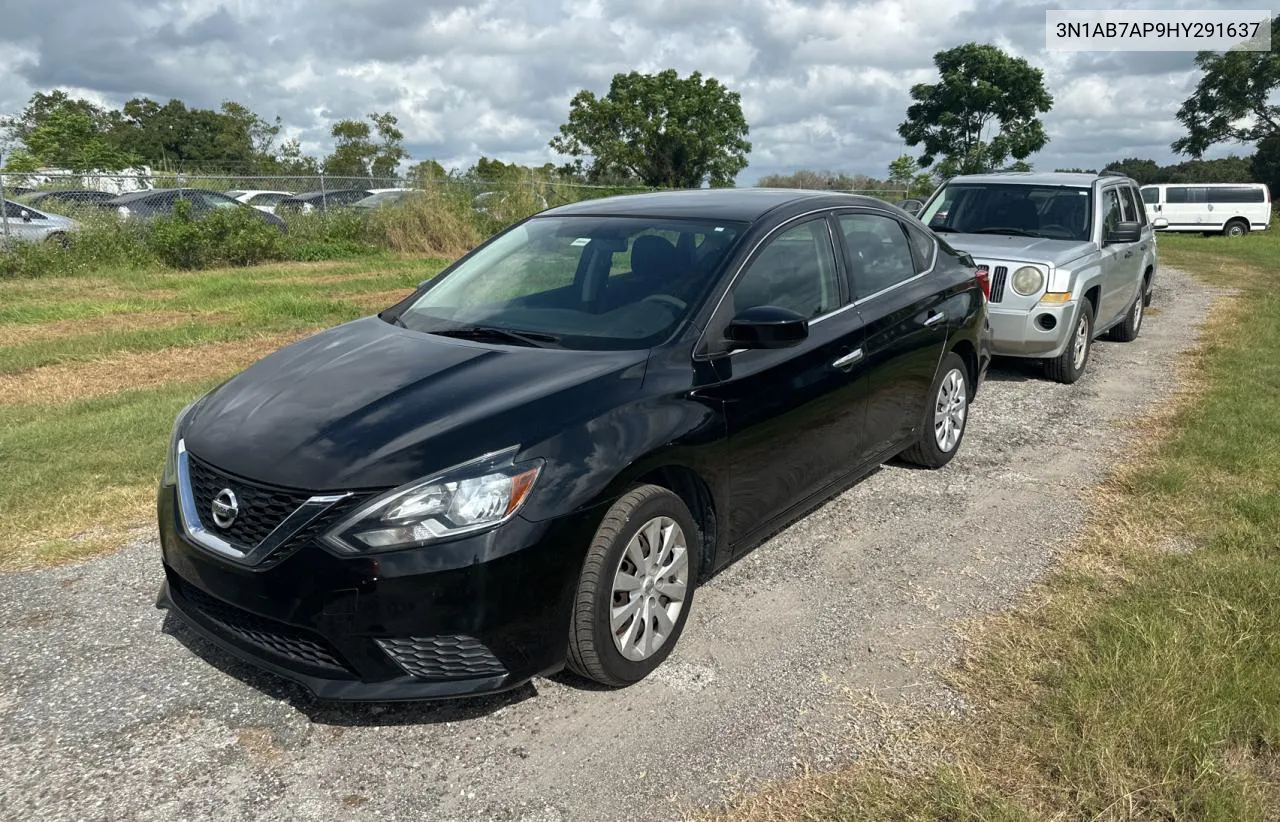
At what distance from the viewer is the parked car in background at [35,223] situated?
1602 cm

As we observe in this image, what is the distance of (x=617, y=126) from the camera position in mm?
50125

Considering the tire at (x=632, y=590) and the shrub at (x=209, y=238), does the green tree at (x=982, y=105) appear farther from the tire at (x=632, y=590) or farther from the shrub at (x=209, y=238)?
the tire at (x=632, y=590)

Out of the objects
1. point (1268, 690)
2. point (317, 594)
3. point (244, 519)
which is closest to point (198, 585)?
point (244, 519)

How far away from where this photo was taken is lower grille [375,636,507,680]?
9.21ft

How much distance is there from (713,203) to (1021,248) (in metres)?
4.43

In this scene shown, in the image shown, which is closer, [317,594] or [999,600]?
[317,594]

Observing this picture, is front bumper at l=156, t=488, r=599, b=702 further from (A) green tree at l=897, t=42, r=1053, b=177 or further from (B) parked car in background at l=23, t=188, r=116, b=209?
(A) green tree at l=897, t=42, r=1053, b=177

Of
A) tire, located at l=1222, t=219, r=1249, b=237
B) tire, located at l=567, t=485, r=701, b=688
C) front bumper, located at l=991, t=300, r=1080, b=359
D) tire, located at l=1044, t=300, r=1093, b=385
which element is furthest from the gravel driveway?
tire, located at l=1222, t=219, r=1249, b=237

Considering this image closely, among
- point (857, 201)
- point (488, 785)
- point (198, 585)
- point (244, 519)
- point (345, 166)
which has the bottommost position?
point (488, 785)

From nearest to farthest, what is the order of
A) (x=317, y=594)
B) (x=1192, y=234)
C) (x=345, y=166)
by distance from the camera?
(x=317, y=594)
(x=1192, y=234)
(x=345, y=166)

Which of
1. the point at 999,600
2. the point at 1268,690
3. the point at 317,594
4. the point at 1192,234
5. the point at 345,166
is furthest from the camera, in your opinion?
the point at 345,166

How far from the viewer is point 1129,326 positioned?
995 centimetres

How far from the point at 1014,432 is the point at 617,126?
4645 cm

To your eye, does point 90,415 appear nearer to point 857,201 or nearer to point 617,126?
point 857,201
